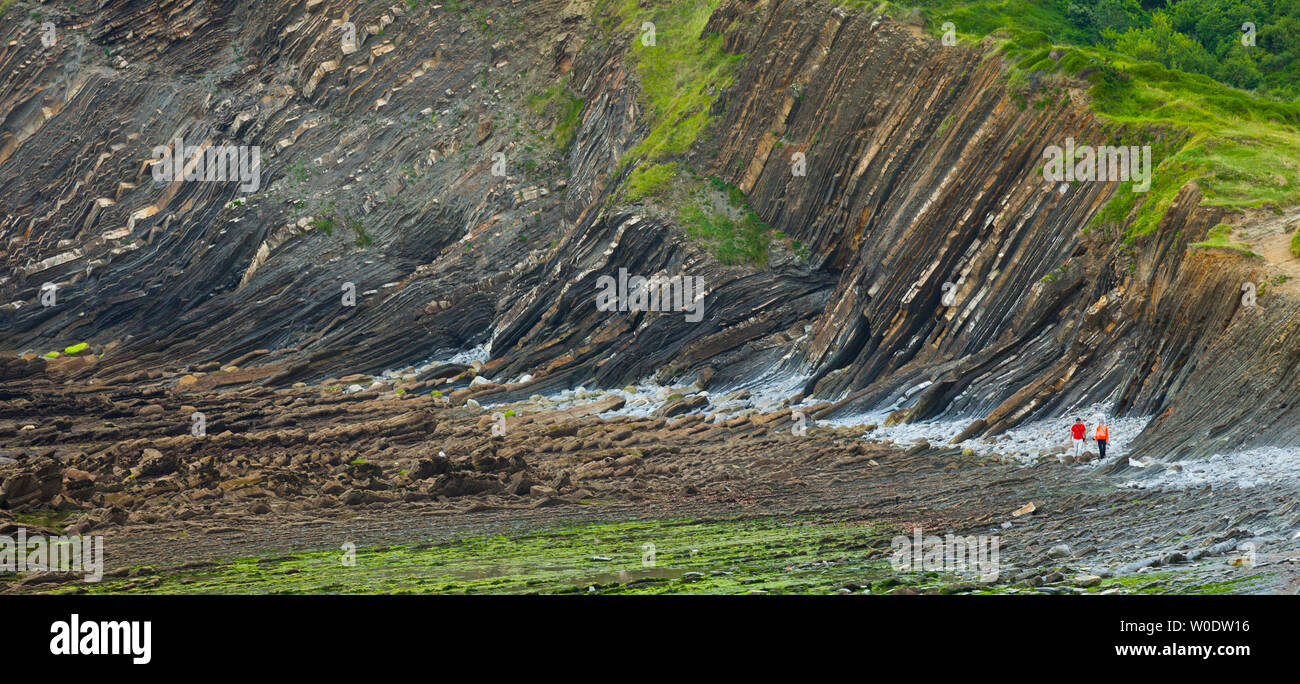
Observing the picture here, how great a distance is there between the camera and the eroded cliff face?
3062 cm

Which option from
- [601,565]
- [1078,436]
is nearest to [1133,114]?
[1078,436]

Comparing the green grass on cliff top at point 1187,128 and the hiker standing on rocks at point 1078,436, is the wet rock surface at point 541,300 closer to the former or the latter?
the hiker standing on rocks at point 1078,436

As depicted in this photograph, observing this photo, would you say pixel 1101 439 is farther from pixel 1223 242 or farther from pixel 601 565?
pixel 601 565

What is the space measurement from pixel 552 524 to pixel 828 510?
18.5ft

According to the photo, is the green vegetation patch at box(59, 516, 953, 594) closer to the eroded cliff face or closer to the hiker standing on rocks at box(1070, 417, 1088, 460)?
the hiker standing on rocks at box(1070, 417, 1088, 460)

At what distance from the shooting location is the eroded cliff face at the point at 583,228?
30.6 m

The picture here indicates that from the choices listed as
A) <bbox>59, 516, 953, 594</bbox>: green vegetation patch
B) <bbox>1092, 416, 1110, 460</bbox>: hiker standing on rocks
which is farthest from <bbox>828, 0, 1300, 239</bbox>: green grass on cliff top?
<bbox>59, 516, 953, 594</bbox>: green vegetation patch

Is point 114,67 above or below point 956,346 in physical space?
above

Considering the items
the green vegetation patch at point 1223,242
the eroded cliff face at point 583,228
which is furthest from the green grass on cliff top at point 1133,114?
the green vegetation patch at point 1223,242

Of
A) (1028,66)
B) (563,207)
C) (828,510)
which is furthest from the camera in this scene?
(563,207)

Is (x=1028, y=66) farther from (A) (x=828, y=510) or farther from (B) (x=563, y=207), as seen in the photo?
(B) (x=563, y=207)

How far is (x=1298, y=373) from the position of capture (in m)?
23.7

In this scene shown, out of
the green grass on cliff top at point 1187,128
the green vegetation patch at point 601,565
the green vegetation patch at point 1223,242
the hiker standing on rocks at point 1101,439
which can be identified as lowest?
the green vegetation patch at point 601,565
